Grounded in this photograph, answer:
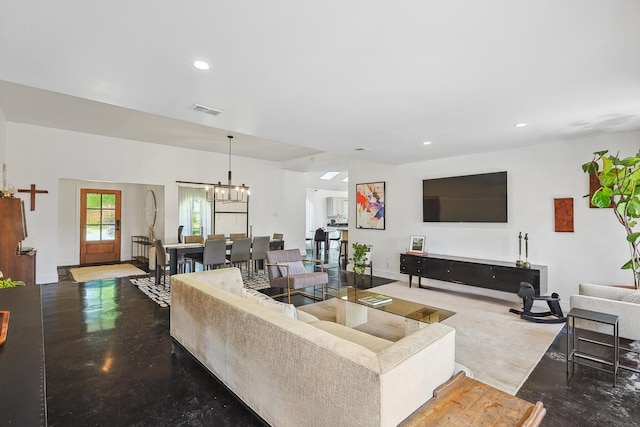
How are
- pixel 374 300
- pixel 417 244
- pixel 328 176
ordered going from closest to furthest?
pixel 374 300, pixel 417 244, pixel 328 176

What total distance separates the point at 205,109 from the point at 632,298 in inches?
190

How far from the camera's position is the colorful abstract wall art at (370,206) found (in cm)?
687

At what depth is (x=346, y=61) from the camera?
2.25 meters

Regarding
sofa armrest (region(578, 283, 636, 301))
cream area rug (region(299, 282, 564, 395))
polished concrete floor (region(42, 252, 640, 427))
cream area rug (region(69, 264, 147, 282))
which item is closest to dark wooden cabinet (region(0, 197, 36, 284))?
polished concrete floor (region(42, 252, 640, 427))

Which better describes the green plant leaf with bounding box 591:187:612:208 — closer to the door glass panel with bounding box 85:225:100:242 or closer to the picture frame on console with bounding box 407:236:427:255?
the picture frame on console with bounding box 407:236:427:255

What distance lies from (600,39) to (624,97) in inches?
56.4

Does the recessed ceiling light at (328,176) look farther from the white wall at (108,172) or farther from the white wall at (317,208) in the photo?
the white wall at (108,172)

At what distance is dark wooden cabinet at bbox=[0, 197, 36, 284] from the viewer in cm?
395

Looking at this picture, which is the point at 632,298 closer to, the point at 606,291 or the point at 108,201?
the point at 606,291

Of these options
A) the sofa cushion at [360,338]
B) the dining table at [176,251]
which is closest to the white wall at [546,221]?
the sofa cushion at [360,338]

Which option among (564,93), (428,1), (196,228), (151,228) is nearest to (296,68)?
(428,1)

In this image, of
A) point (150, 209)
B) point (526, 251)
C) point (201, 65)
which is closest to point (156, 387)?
point (201, 65)

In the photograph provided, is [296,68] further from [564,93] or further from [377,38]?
[564,93]

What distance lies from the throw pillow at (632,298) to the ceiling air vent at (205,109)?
4688 mm
